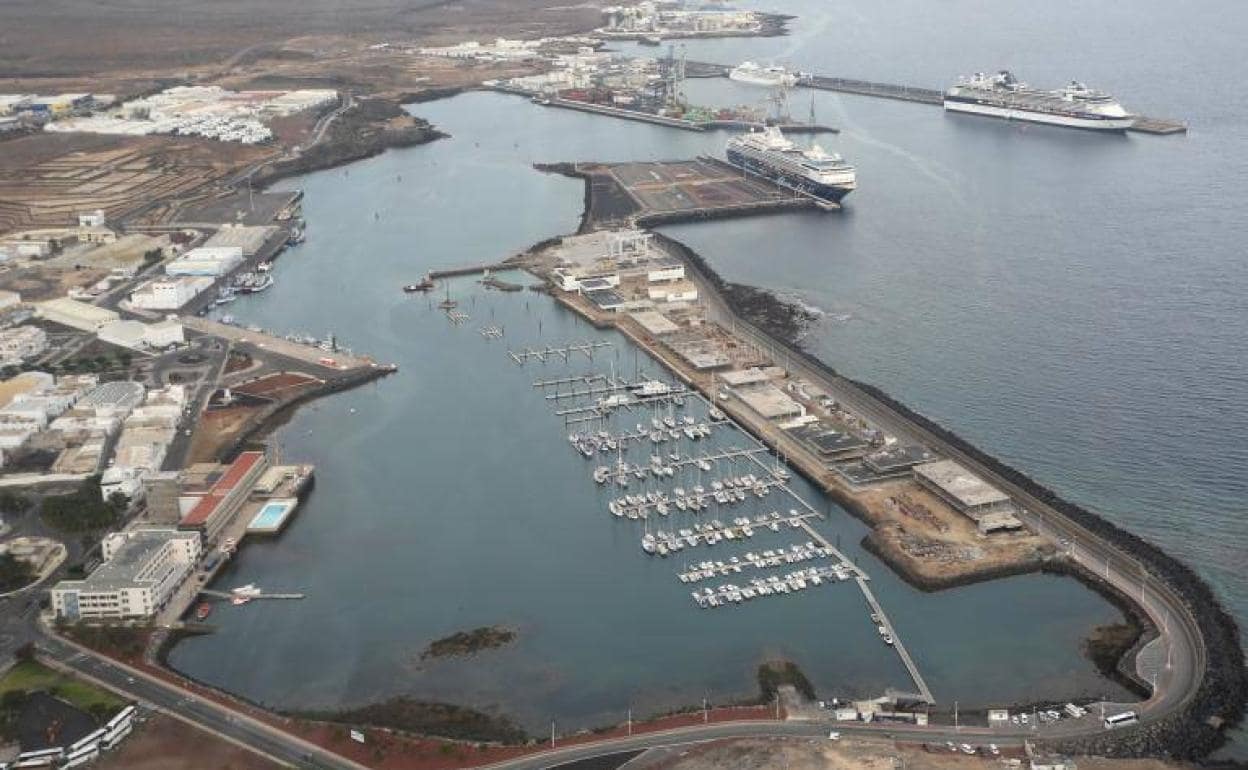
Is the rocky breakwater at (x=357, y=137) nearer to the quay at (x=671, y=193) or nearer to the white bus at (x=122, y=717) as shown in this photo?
the quay at (x=671, y=193)

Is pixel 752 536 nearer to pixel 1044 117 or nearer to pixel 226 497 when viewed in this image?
pixel 226 497

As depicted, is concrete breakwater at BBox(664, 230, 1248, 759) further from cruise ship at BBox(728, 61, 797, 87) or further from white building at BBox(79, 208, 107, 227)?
cruise ship at BBox(728, 61, 797, 87)

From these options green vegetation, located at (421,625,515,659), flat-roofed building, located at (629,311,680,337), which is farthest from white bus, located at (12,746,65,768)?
flat-roofed building, located at (629,311,680,337)

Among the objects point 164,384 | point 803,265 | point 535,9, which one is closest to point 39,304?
point 164,384

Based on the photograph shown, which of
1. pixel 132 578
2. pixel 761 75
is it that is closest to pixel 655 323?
pixel 132 578

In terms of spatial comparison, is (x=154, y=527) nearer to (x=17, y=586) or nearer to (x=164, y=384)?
(x=17, y=586)
